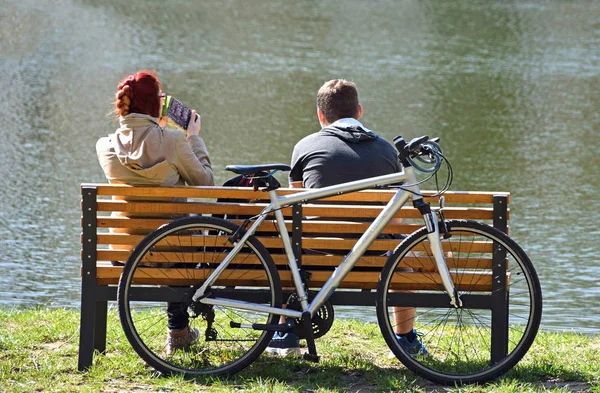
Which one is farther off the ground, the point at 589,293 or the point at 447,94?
the point at 447,94

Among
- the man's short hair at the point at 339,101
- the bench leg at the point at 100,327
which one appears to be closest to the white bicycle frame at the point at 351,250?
the bench leg at the point at 100,327

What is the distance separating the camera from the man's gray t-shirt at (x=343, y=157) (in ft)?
16.3

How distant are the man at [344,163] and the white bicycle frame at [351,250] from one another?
42 cm

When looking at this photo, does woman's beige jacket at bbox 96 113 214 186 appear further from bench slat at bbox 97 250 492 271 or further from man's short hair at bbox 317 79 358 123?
man's short hair at bbox 317 79 358 123

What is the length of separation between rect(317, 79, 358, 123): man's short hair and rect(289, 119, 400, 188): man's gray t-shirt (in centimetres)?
17

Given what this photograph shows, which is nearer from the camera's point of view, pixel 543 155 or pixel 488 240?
pixel 488 240

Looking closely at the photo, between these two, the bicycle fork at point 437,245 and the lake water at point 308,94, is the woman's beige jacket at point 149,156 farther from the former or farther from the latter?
the lake water at point 308,94

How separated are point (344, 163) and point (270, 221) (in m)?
0.52

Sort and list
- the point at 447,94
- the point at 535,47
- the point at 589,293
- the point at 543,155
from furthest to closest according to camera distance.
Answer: the point at 535,47
the point at 447,94
the point at 543,155
the point at 589,293

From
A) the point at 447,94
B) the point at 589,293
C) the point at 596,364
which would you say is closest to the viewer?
the point at 596,364

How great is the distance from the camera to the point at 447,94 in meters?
18.4

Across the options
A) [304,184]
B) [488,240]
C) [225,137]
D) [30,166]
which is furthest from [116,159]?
[225,137]

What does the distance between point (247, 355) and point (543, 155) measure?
31.5 ft

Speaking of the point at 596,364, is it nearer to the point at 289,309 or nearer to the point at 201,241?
the point at 289,309
